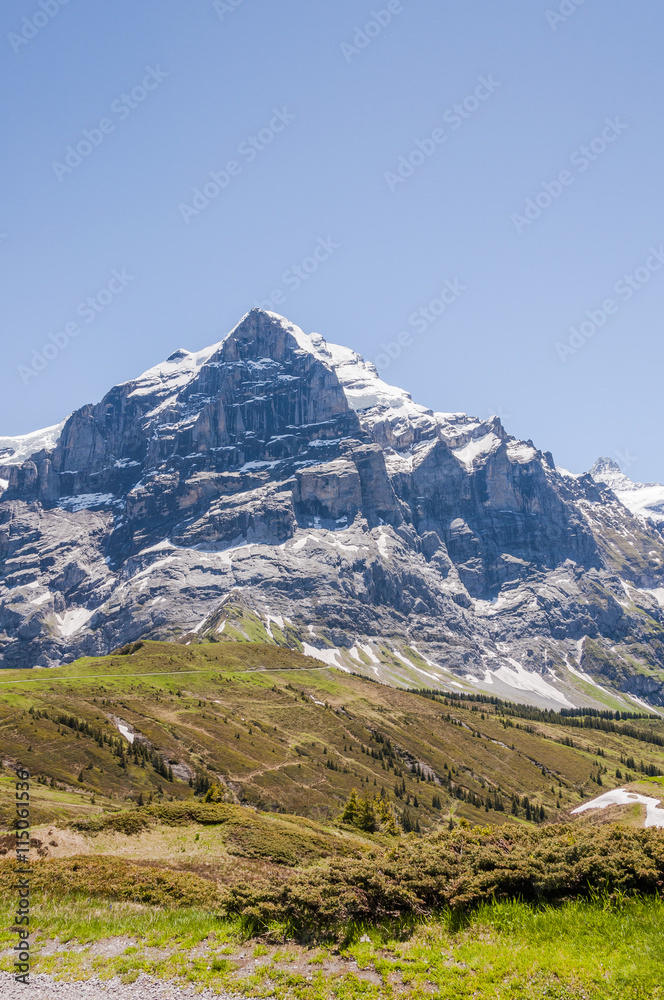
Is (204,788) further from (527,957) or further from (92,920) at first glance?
(527,957)

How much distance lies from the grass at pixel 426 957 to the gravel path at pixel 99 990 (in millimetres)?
379

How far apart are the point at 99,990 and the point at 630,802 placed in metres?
27.9

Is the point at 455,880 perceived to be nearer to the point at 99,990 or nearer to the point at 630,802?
the point at 99,990

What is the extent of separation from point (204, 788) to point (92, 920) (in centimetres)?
8698

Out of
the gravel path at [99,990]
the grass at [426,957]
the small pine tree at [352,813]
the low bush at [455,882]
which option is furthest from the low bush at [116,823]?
the small pine tree at [352,813]

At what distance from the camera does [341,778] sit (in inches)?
5438

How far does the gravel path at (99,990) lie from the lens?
657 inches

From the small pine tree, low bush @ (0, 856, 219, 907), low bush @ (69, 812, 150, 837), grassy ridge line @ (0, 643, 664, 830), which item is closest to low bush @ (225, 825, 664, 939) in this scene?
low bush @ (0, 856, 219, 907)

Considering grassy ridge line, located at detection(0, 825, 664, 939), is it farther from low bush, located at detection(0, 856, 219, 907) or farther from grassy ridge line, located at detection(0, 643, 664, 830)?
grassy ridge line, located at detection(0, 643, 664, 830)

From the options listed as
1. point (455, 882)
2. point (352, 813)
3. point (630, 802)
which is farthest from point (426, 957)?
point (352, 813)

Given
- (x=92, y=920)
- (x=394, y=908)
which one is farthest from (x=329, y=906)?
(x=92, y=920)

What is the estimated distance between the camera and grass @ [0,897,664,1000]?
1497 cm

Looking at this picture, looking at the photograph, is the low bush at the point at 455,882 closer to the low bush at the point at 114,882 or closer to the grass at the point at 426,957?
the grass at the point at 426,957

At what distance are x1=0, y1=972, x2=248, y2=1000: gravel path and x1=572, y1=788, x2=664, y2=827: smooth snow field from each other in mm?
22794
